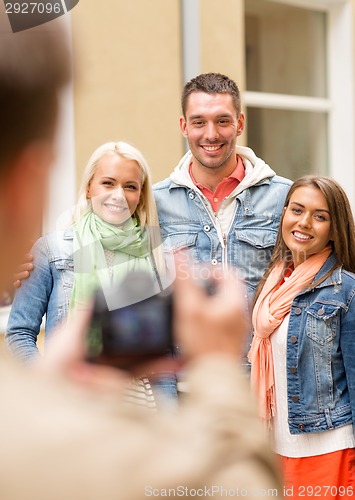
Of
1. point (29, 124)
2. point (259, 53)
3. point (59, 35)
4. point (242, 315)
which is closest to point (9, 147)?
point (29, 124)

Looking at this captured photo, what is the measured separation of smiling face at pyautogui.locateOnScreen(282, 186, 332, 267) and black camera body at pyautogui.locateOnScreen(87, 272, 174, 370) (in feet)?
7.31

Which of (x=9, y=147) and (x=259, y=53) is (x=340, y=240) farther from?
(x=259, y=53)

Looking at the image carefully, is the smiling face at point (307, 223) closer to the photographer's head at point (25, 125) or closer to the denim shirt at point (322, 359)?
the denim shirt at point (322, 359)

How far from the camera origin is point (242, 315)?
0.91 metres

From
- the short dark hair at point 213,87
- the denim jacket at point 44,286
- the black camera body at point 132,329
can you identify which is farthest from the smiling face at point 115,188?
the black camera body at point 132,329

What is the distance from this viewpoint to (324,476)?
10.5ft

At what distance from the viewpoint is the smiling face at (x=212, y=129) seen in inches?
136

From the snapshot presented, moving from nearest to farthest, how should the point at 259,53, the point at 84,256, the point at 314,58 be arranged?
1. the point at 84,256
2. the point at 259,53
3. the point at 314,58

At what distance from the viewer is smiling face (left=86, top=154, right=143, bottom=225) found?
3.20m

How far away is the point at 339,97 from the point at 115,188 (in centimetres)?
505

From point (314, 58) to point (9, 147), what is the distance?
7.35 meters

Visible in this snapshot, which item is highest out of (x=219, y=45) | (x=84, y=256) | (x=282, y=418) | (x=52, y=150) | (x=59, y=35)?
(x=219, y=45)

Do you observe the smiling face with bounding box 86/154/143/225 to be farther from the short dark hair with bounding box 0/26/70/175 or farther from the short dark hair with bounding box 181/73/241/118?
the short dark hair with bounding box 0/26/70/175

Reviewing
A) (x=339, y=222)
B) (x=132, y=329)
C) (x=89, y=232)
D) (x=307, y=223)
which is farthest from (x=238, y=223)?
(x=132, y=329)
